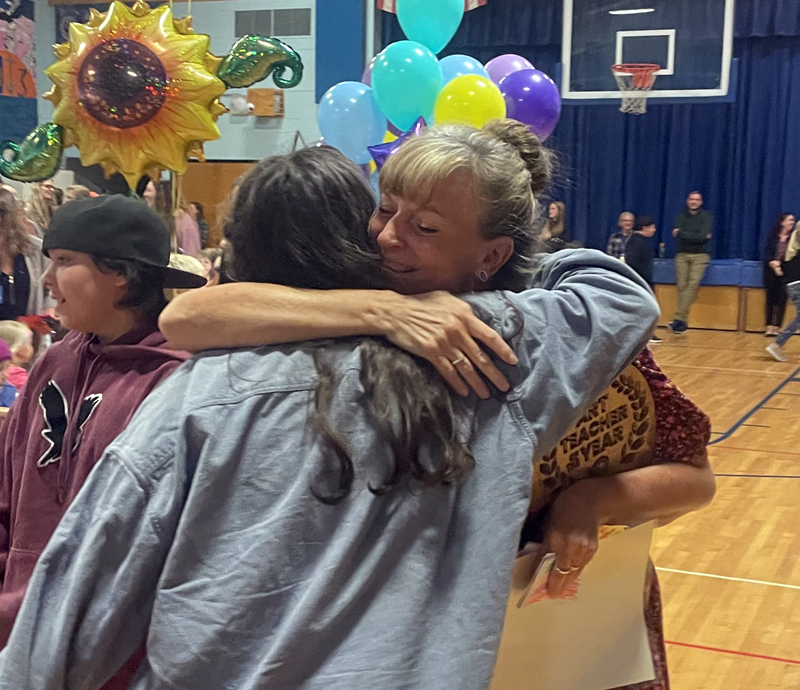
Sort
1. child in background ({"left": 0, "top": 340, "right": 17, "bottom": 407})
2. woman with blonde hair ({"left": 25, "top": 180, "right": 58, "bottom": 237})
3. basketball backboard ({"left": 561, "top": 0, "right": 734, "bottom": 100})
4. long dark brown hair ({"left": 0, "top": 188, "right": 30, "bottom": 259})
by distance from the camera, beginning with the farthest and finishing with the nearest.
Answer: basketball backboard ({"left": 561, "top": 0, "right": 734, "bottom": 100}) → woman with blonde hair ({"left": 25, "top": 180, "right": 58, "bottom": 237}) → long dark brown hair ({"left": 0, "top": 188, "right": 30, "bottom": 259}) → child in background ({"left": 0, "top": 340, "right": 17, "bottom": 407})

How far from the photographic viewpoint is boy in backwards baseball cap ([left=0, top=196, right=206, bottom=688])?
56.7 inches

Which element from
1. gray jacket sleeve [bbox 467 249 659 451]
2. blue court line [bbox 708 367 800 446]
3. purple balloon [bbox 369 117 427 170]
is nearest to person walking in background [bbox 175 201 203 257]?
purple balloon [bbox 369 117 427 170]

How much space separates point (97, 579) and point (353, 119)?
4321 mm

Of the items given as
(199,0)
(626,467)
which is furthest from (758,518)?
(199,0)

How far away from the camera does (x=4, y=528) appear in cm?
152

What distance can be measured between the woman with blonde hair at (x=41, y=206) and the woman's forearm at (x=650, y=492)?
13.2ft

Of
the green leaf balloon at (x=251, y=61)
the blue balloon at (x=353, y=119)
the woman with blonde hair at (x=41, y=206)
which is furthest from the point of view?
the blue balloon at (x=353, y=119)

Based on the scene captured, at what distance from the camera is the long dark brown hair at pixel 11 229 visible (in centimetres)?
387

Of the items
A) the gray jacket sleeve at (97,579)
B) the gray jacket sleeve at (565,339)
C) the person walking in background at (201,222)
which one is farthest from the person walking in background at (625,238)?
the gray jacket sleeve at (97,579)

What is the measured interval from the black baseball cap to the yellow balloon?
Result: 2897 millimetres

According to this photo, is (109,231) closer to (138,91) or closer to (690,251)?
(138,91)

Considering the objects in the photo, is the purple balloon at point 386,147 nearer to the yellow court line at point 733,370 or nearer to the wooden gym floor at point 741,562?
the wooden gym floor at point 741,562

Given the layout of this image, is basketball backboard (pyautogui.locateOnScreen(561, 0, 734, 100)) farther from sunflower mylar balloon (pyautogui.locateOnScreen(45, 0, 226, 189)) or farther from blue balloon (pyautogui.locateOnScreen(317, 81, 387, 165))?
sunflower mylar balloon (pyautogui.locateOnScreen(45, 0, 226, 189))

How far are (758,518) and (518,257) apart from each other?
12.7 feet
